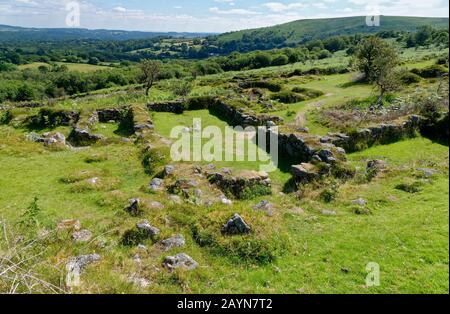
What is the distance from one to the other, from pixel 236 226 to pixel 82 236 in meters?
5.22

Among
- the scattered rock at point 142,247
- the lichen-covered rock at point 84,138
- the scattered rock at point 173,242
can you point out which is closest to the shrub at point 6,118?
the lichen-covered rock at point 84,138

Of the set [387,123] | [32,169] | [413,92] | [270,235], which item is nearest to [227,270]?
[270,235]

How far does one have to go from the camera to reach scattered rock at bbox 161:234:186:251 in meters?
11.0

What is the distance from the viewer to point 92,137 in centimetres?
2556

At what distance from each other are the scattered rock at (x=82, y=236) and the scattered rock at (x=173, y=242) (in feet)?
8.62

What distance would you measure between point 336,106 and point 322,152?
15.7 metres

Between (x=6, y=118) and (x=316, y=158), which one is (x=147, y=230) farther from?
(x=6, y=118)

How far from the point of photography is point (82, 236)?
1173 centimetres

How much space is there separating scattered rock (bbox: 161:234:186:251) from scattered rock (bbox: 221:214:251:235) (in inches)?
53.9

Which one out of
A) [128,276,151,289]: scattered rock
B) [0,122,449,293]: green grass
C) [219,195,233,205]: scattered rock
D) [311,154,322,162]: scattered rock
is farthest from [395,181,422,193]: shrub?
[128,276,151,289]: scattered rock

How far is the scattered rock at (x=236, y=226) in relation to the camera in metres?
11.1

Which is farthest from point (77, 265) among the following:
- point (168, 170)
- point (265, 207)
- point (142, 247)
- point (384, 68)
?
point (384, 68)

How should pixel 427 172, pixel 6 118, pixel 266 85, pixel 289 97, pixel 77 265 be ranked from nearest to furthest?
pixel 77 265, pixel 427 172, pixel 6 118, pixel 289 97, pixel 266 85

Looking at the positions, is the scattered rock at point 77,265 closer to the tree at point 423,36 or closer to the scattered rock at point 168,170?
the scattered rock at point 168,170
